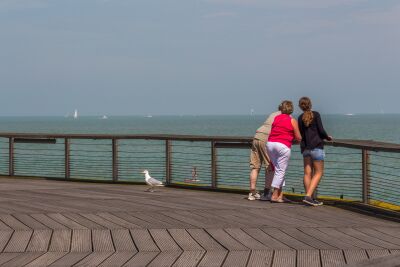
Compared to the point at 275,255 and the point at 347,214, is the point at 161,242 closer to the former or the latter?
the point at 275,255

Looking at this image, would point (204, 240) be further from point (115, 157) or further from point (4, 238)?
point (115, 157)

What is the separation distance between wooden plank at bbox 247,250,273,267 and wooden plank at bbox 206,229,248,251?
0.86 ft

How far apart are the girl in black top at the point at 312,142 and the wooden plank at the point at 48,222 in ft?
12.6

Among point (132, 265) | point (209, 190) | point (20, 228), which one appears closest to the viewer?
point (132, 265)

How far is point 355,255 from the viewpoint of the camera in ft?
24.8

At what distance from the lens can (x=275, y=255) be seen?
24.7 ft

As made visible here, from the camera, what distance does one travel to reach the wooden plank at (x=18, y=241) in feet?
Answer: 25.6

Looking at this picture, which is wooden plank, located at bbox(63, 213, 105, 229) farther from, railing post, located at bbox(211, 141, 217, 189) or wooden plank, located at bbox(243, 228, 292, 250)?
railing post, located at bbox(211, 141, 217, 189)

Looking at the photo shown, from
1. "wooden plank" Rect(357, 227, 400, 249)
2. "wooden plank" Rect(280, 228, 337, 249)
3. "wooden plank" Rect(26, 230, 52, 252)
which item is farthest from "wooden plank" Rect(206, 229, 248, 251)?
"wooden plank" Rect(26, 230, 52, 252)

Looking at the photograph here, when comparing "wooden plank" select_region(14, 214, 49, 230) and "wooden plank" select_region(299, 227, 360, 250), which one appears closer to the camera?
"wooden plank" select_region(299, 227, 360, 250)

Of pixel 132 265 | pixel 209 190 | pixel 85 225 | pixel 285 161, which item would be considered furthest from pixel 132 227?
pixel 209 190

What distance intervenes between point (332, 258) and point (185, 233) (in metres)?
1.88

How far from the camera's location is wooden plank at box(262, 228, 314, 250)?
8047 millimetres

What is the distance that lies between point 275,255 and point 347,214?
137 inches
